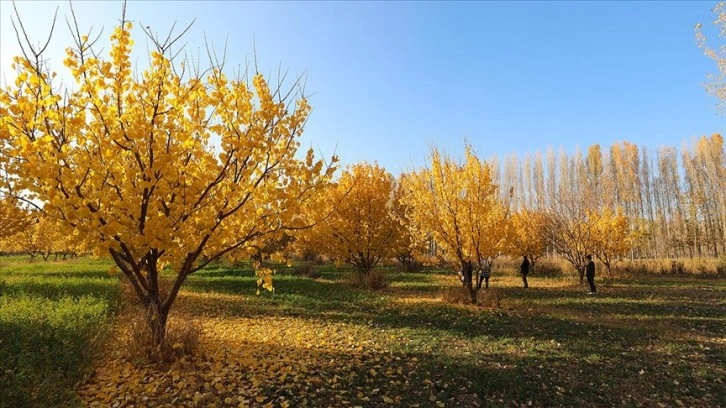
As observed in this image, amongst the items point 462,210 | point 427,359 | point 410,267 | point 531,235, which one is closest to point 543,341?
point 427,359

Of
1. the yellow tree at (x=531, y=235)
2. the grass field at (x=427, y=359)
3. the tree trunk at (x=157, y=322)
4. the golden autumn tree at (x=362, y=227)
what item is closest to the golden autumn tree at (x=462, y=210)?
the grass field at (x=427, y=359)

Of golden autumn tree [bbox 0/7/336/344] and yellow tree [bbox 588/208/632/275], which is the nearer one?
golden autumn tree [bbox 0/7/336/344]

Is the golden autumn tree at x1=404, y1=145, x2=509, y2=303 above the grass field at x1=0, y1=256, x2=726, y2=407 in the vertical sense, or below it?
above

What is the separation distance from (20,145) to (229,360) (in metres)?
3.76

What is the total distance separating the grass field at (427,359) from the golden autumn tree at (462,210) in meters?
1.60

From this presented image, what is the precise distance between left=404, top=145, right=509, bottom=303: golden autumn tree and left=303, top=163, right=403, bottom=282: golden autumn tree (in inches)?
177

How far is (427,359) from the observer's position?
6.29 meters

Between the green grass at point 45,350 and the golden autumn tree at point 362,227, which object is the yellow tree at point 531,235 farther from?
the green grass at point 45,350

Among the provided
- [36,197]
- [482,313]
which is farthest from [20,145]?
[482,313]

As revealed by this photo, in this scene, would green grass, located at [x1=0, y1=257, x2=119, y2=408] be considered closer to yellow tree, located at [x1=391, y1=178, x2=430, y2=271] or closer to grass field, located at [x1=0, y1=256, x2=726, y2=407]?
grass field, located at [x1=0, y1=256, x2=726, y2=407]

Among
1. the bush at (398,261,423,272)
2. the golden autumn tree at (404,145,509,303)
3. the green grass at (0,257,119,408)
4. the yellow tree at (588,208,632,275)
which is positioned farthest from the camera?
the bush at (398,261,423,272)

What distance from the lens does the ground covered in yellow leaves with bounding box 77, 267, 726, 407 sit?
16.4ft

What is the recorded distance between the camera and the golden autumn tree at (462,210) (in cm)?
1122

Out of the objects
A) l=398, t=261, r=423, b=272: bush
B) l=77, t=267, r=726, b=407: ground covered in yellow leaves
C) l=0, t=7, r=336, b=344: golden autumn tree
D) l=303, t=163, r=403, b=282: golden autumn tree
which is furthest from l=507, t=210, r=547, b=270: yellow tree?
l=0, t=7, r=336, b=344: golden autumn tree
